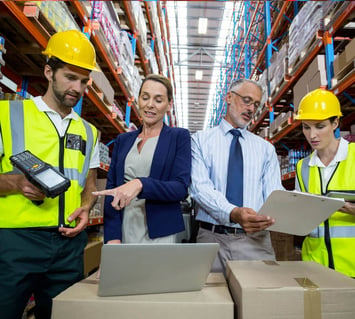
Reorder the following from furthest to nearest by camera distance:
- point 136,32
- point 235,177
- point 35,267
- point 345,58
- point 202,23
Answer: point 202,23 < point 136,32 < point 345,58 < point 235,177 < point 35,267

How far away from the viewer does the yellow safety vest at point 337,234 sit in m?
1.79

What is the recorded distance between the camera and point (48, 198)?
1.43m

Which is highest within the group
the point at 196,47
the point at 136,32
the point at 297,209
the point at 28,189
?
the point at 196,47

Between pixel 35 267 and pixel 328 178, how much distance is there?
6.07ft

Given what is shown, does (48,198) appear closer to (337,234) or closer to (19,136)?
(19,136)

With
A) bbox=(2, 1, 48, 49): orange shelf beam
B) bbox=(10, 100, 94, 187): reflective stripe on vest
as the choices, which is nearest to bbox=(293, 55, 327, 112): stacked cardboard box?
bbox=(2, 1, 48, 49): orange shelf beam

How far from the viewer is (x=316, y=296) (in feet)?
3.07

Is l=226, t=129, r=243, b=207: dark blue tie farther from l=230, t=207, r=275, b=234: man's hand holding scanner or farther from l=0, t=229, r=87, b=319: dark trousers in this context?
l=0, t=229, r=87, b=319: dark trousers

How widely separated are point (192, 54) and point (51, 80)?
47.7 feet

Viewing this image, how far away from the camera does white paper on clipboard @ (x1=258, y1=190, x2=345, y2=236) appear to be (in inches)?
50.0

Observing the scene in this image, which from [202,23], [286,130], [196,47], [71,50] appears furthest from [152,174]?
[196,47]

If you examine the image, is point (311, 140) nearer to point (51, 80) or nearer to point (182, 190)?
point (182, 190)

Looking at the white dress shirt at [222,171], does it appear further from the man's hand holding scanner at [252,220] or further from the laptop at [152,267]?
the laptop at [152,267]

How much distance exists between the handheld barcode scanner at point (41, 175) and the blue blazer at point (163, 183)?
0.34 m
